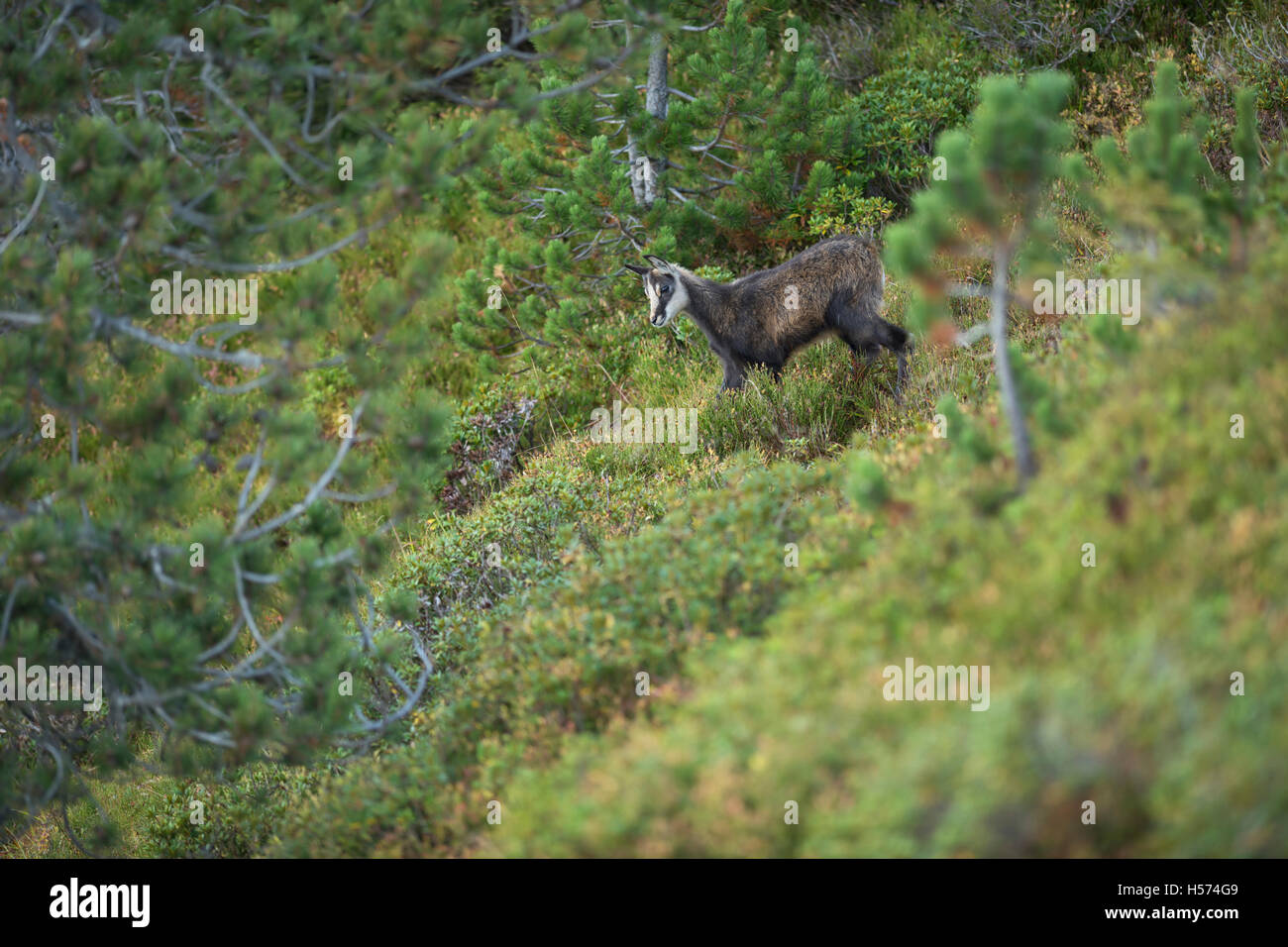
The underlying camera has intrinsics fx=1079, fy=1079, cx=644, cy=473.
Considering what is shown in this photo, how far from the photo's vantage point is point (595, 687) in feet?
17.3

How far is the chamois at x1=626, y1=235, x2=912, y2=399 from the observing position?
8.93m

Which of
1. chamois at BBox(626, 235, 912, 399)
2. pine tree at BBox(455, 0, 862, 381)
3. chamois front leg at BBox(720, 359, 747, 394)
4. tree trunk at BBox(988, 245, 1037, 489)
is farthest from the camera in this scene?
pine tree at BBox(455, 0, 862, 381)

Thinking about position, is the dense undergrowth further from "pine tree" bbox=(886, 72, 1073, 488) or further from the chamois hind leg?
the chamois hind leg

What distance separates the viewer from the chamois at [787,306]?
8.93 metres

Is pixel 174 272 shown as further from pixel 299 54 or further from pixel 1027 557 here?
pixel 1027 557

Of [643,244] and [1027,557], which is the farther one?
[643,244]

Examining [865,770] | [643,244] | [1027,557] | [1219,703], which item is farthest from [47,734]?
[643,244]

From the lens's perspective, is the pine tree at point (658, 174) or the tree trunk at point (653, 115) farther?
the tree trunk at point (653, 115)

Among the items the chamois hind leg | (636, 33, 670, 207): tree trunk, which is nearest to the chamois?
the chamois hind leg

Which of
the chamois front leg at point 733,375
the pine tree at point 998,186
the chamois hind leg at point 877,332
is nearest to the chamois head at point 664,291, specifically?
the chamois front leg at point 733,375

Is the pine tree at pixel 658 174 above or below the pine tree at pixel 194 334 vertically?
above

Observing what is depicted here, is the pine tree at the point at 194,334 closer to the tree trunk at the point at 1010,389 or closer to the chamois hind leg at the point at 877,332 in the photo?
the tree trunk at the point at 1010,389

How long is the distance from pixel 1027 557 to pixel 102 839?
5.02m

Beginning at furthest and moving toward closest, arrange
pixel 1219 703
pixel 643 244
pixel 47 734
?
pixel 643 244, pixel 47 734, pixel 1219 703
